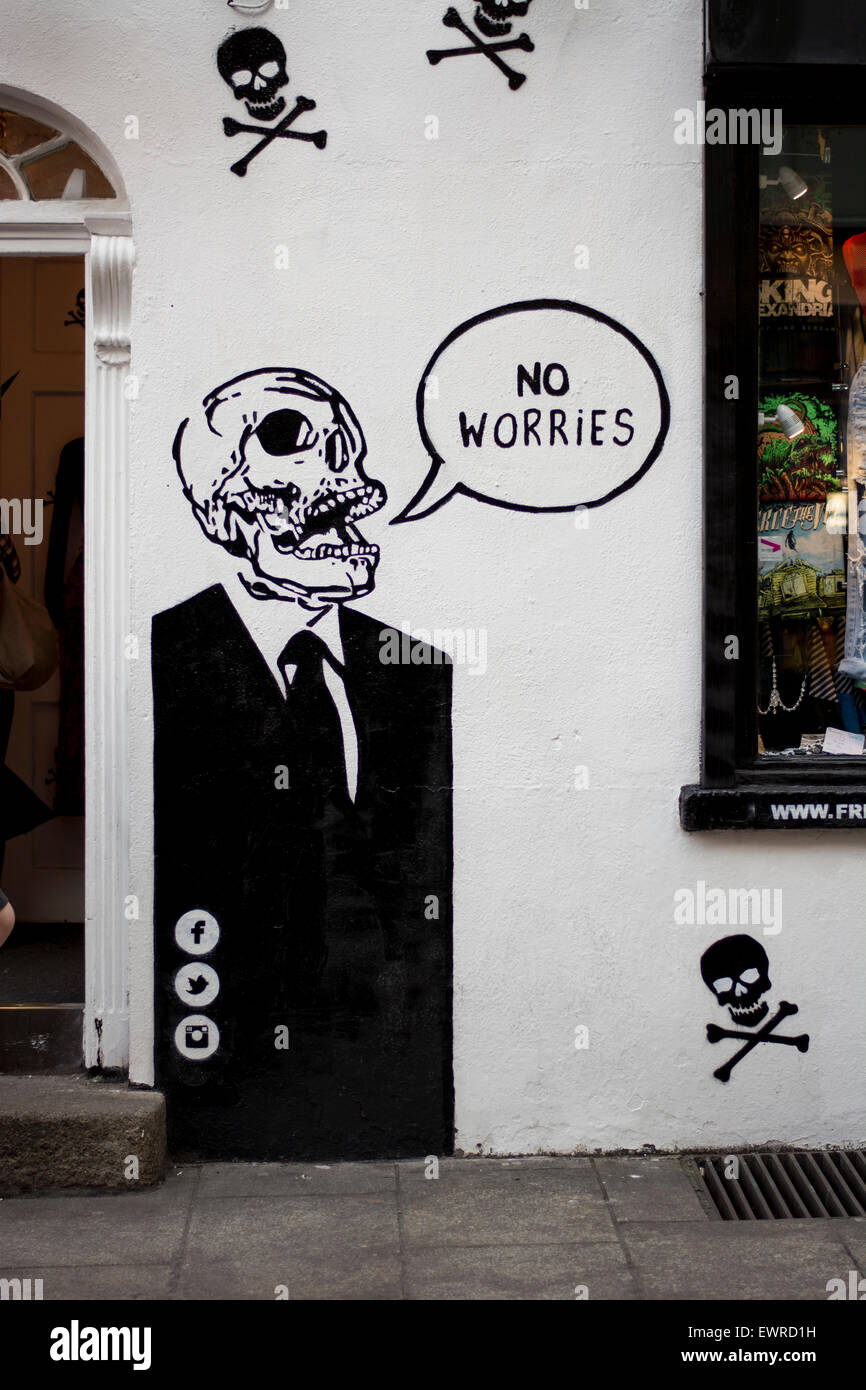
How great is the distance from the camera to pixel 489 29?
4.54 metres

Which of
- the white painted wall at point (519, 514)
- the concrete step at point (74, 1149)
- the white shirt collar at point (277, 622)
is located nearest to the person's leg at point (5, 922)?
the white painted wall at point (519, 514)

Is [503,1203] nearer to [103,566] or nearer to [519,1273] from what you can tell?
[519,1273]

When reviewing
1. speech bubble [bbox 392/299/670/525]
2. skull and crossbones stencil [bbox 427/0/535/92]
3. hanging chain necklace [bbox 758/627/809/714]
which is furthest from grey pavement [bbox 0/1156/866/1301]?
skull and crossbones stencil [bbox 427/0/535/92]

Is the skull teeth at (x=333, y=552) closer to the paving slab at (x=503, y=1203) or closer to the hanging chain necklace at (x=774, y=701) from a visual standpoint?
the hanging chain necklace at (x=774, y=701)

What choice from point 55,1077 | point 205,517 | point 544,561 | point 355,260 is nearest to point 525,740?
point 544,561

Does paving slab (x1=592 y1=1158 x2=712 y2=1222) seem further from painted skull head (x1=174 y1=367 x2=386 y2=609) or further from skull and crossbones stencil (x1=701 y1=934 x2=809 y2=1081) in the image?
painted skull head (x1=174 y1=367 x2=386 y2=609)

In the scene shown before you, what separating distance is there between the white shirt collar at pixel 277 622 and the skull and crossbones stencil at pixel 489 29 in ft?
5.93

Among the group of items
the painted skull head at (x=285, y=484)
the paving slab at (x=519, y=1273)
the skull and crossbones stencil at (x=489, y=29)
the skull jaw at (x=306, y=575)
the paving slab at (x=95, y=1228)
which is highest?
the skull and crossbones stencil at (x=489, y=29)

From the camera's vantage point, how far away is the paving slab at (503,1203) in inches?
163

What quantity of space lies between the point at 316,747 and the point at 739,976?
159 cm

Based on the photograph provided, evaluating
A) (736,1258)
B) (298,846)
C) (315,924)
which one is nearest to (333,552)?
(298,846)

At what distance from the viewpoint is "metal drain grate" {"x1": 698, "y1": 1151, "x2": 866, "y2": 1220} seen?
4.32 metres

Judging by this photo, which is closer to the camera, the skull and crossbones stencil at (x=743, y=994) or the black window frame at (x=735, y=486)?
the black window frame at (x=735, y=486)

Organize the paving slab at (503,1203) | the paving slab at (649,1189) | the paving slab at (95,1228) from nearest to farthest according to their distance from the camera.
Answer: the paving slab at (95,1228) < the paving slab at (503,1203) < the paving slab at (649,1189)
